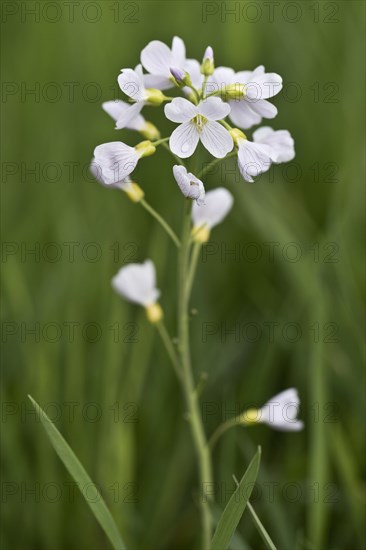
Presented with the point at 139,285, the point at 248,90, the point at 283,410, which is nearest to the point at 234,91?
the point at 248,90

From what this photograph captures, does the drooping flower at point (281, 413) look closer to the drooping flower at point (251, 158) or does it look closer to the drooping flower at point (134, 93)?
the drooping flower at point (251, 158)

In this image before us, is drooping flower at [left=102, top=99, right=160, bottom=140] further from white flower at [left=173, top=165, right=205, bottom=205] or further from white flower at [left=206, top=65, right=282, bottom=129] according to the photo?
white flower at [left=173, top=165, right=205, bottom=205]

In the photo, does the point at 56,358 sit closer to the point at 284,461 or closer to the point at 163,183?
the point at 284,461

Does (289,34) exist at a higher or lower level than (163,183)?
higher

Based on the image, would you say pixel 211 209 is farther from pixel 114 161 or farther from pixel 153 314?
pixel 114 161

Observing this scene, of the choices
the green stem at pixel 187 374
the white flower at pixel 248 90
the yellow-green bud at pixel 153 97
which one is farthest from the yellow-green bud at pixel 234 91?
the green stem at pixel 187 374

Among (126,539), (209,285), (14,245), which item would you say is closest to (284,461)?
(126,539)
